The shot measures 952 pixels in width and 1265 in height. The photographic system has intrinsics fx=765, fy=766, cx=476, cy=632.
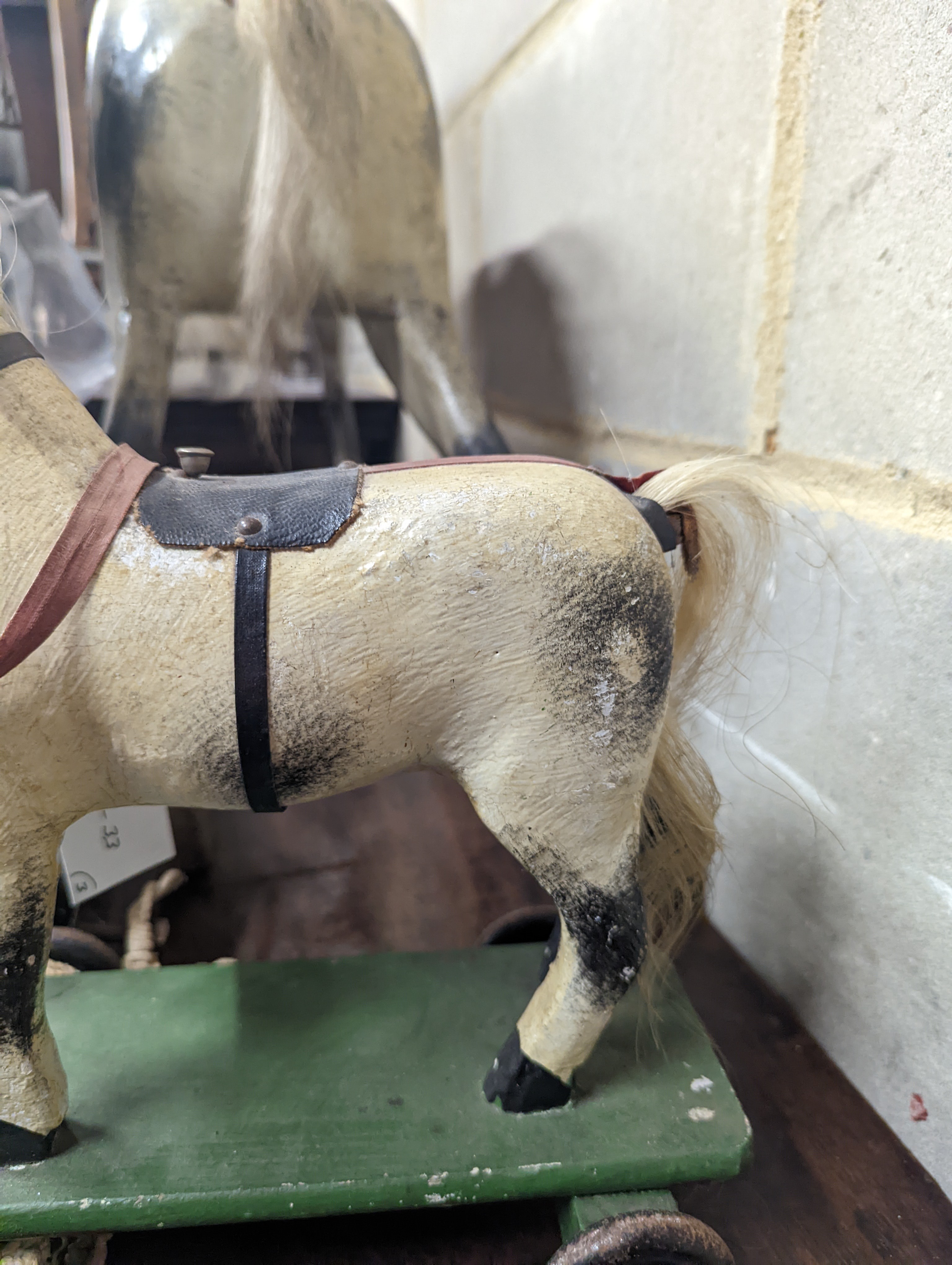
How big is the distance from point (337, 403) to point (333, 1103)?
118 cm

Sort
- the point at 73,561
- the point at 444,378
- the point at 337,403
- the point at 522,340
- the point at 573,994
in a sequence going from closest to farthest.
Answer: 1. the point at 73,561
2. the point at 573,994
3. the point at 444,378
4. the point at 522,340
5. the point at 337,403

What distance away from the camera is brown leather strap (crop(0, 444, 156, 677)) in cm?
43

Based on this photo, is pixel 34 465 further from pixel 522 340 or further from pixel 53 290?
pixel 522 340

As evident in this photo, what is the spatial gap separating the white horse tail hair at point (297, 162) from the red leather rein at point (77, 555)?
0.40m

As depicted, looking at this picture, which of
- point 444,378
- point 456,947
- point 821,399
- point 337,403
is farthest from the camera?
point 337,403

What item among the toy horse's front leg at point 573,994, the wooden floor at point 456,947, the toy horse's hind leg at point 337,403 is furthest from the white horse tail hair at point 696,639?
the toy horse's hind leg at point 337,403

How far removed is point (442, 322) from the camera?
3.20ft

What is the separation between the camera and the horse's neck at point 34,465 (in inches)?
17.6

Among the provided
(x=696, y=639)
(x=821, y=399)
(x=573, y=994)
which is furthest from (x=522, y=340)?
(x=573, y=994)

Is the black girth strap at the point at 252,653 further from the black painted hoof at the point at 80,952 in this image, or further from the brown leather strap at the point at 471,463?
the black painted hoof at the point at 80,952

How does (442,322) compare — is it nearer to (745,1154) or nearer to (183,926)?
(183,926)

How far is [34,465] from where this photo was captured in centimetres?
46

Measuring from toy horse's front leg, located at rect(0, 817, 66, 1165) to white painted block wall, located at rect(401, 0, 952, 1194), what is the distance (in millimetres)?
625

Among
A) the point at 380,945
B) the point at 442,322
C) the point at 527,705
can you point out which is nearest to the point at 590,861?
the point at 527,705
